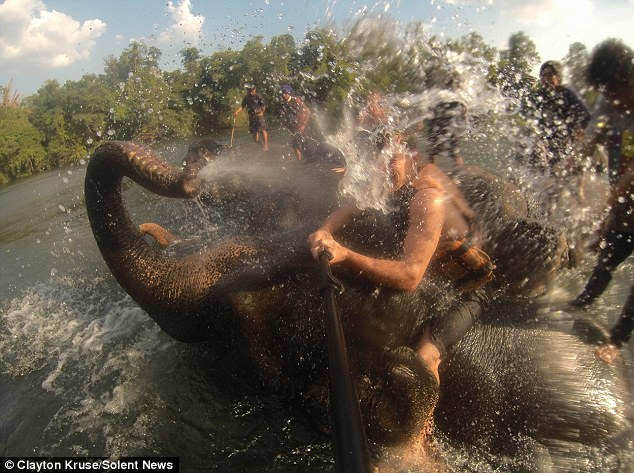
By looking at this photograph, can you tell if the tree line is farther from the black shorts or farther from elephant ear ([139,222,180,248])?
elephant ear ([139,222,180,248])

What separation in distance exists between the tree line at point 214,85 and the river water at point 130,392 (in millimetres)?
1608

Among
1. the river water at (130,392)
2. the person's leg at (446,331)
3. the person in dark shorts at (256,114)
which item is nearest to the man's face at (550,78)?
the river water at (130,392)

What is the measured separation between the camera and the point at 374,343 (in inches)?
99.1

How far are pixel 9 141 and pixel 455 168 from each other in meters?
34.2

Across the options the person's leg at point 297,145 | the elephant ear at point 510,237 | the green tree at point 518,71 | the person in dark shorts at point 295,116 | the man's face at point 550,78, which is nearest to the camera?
the elephant ear at point 510,237

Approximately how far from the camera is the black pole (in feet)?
3.14

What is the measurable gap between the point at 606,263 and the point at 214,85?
98.3 ft

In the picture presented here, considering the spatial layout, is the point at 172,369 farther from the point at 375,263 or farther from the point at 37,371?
the point at 375,263

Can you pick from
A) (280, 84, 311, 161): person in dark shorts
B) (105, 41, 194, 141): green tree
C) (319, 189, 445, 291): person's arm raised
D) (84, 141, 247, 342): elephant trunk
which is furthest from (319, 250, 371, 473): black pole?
(105, 41, 194, 141): green tree

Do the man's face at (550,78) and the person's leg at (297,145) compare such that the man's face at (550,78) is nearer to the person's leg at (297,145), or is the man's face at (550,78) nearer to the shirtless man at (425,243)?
the shirtless man at (425,243)

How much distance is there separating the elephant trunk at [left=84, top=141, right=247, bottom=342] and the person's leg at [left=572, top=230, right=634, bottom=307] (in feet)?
9.52

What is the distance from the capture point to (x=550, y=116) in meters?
4.63

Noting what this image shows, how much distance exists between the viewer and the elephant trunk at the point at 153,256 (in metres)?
2.45

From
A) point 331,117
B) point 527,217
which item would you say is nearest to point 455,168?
point 527,217
